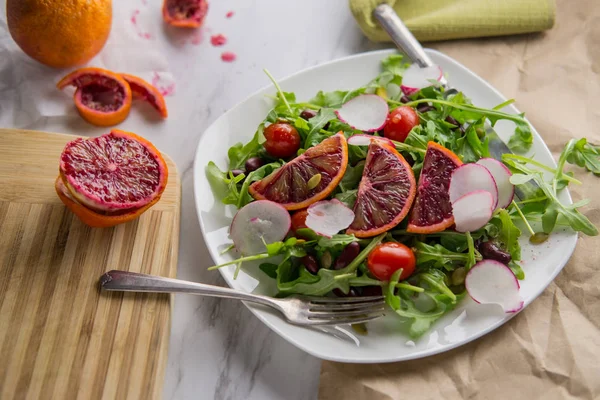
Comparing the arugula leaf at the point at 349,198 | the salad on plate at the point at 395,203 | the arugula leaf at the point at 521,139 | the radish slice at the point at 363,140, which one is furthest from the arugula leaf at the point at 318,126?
the arugula leaf at the point at 521,139

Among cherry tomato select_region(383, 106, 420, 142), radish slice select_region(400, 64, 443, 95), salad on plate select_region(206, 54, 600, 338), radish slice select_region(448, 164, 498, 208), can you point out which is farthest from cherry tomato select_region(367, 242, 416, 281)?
radish slice select_region(400, 64, 443, 95)

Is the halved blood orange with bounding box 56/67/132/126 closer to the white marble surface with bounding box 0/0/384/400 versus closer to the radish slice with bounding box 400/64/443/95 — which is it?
the white marble surface with bounding box 0/0/384/400

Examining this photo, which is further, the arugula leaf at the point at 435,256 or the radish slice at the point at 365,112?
the radish slice at the point at 365,112

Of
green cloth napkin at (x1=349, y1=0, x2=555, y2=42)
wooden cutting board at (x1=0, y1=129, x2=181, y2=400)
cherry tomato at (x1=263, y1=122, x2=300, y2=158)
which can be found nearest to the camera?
wooden cutting board at (x1=0, y1=129, x2=181, y2=400)

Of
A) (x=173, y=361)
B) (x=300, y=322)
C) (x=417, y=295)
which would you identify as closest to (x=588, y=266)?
(x=417, y=295)

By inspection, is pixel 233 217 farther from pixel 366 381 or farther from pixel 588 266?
pixel 588 266

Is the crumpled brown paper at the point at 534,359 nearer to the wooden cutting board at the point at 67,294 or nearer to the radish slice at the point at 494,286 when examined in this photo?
the radish slice at the point at 494,286
